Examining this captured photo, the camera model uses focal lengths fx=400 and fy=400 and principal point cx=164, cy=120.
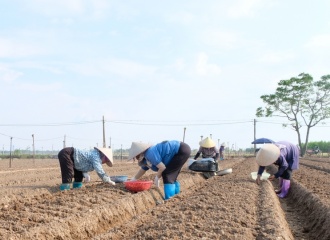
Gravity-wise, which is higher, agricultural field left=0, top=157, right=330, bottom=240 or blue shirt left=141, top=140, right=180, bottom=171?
blue shirt left=141, top=140, right=180, bottom=171

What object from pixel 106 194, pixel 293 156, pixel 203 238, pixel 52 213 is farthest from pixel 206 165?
pixel 203 238

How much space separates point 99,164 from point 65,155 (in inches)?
33.5

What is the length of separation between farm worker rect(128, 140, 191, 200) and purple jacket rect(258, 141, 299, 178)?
2.51m

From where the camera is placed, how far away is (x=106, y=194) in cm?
765

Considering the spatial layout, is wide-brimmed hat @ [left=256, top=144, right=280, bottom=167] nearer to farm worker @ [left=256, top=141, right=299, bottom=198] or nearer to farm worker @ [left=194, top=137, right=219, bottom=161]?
farm worker @ [left=256, top=141, right=299, bottom=198]

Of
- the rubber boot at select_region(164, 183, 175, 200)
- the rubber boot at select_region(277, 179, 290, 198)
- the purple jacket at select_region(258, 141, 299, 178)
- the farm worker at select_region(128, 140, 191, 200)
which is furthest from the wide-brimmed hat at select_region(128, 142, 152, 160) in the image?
the rubber boot at select_region(277, 179, 290, 198)

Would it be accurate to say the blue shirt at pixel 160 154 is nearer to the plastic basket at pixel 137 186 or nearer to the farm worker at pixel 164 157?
the farm worker at pixel 164 157

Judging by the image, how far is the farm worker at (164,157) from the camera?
305 inches

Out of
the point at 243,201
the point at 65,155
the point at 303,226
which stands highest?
the point at 65,155

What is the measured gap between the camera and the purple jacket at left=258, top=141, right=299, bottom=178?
31.0 ft

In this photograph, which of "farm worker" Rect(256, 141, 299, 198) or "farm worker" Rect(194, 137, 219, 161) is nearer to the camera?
"farm worker" Rect(256, 141, 299, 198)

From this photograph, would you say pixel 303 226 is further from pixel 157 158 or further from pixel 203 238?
pixel 203 238

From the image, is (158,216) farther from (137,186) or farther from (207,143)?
(207,143)

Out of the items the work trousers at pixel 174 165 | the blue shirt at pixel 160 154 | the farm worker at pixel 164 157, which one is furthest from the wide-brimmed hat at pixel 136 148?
the work trousers at pixel 174 165
